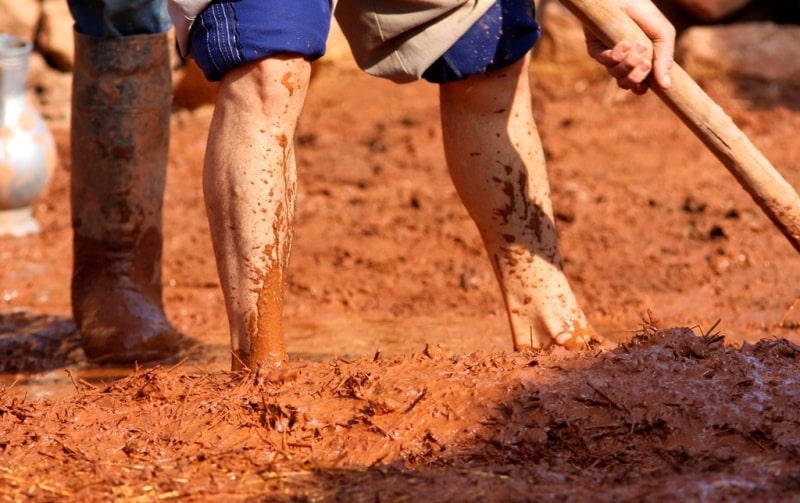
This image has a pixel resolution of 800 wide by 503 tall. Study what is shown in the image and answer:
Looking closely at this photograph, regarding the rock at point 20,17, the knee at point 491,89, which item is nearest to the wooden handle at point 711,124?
the knee at point 491,89

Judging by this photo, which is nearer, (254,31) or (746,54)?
(254,31)

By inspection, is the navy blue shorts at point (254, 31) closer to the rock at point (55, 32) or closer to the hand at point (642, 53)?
the hand at point (642, 53)

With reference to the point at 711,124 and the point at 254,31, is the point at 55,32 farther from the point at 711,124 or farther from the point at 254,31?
the point at 711,124

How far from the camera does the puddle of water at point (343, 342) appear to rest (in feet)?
10.2

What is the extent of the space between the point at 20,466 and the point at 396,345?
1440 mm

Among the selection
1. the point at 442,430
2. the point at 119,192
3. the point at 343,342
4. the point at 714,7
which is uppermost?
the point at 714,7

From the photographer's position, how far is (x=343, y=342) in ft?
11.2

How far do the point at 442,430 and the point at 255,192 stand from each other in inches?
24.6

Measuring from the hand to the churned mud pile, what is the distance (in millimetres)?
586

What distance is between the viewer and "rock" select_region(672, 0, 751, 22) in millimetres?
6855

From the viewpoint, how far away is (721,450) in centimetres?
202

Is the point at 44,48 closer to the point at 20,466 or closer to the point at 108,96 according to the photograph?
the point at 108,96

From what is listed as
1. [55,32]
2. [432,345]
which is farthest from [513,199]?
[55,32]

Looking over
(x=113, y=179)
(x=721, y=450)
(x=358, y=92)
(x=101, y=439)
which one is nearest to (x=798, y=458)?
(x=721, y=450)
